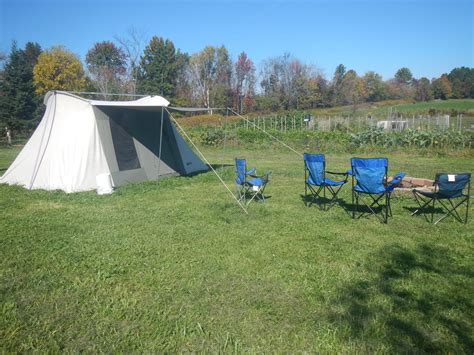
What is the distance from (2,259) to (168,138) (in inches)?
228

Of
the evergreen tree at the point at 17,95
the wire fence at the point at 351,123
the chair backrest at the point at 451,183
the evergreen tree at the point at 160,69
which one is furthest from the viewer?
the evergreen tree at the point at 160,69

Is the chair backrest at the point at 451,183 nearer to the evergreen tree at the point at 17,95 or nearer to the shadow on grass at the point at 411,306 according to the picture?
the shadow on grass at the point at 411,306

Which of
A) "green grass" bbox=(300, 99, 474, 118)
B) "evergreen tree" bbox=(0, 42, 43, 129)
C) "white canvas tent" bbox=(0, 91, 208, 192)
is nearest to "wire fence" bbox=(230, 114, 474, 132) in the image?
"green grass" bbox=(300, 99, 474, 118)

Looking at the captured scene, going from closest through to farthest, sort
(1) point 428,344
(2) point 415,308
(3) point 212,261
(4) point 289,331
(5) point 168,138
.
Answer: (1) point 428,344 → (4) point 289,331 → (2) point 415,308 → (3) point 212,261 → (5) point 168,138

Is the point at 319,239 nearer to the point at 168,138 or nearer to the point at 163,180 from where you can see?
the point at 163,180

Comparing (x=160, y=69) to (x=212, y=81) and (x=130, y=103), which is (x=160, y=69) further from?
(x=130, y=103)

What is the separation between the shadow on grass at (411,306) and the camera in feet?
8.18

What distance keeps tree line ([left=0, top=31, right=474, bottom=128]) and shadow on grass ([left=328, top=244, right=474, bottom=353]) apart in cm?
3243

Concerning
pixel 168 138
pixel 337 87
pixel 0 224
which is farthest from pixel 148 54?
pixel 0 224

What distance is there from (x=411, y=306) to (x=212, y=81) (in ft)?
154

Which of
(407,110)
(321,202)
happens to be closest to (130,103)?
(321,202)

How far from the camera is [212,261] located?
3805 millimetres

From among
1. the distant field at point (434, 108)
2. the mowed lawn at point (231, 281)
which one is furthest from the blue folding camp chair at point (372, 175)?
the distant field at point (434, 108)

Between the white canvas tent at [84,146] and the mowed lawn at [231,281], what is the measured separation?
5.31 feet
